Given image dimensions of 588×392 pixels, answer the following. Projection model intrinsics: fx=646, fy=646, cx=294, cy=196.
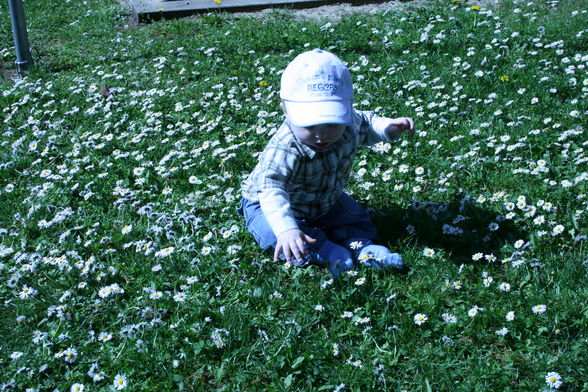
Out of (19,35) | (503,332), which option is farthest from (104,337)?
(19,35)

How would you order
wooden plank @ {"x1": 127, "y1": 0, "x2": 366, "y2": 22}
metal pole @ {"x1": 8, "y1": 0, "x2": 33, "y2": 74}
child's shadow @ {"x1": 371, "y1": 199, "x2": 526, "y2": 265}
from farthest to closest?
1. wooden plank @ {"x1": 127, "y1": 0, "x2": 366, "y2": 22}
2. metal pole @ {"x1": 8, "y1": 0, "x2": 33, "y2": 74}
3. child's shadow @ {"x1": 371, "y1": 199, "x2": 526, "y2": 265}

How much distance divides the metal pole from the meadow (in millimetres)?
225

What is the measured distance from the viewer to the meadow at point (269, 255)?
2.75 metres

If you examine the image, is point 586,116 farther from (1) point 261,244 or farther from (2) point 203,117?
(2) point 203,117

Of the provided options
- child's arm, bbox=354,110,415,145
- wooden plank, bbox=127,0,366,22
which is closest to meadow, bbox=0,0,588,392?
child's arm, bbox=354,110,415,145

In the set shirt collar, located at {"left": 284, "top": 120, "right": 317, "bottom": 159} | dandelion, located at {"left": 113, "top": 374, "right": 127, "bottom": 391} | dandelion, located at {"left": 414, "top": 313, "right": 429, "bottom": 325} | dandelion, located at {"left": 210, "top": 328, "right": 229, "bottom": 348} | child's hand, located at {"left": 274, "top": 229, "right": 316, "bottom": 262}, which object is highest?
shirt collar, located at {"left": 284, "top": 120, "right": 317, "bottom": 159}

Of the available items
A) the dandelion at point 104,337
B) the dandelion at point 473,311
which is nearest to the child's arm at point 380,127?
the dandelion at point 473,311

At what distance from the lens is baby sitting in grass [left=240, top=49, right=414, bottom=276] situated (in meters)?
2.85

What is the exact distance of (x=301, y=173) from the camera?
3176mm

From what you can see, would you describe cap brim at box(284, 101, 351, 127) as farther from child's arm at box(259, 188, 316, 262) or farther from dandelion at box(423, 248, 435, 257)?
dandelion at box(423, 248, 435, 257)

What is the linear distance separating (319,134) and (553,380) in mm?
1390

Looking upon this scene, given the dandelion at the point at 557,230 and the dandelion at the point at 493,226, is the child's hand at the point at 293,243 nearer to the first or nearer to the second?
the dandelion at the point at 493,226

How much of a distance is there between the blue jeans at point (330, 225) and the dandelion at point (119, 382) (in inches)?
39.6

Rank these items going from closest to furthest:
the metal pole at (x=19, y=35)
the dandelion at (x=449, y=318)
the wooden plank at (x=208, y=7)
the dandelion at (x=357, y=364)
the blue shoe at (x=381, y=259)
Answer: the dandelion at (x=357, y=364) < the dandelion at (x=449, y=318) < the blue shoe at (x=381, y=259) < the metal pole at (x=19, y=35) < the wooden plank at (x=208, y=7)
